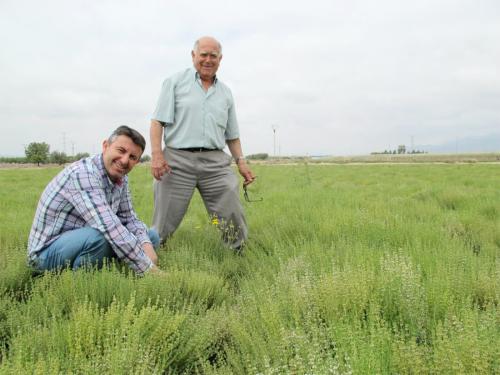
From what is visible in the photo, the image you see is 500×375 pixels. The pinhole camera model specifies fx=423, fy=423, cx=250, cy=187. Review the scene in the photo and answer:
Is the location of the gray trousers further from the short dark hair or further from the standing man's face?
the short dark hair

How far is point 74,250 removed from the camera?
2.82 m

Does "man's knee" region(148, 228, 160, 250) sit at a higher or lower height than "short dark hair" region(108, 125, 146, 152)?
lower

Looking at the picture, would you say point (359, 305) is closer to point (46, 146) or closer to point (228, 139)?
point (228, 139)

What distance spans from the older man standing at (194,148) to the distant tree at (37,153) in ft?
302

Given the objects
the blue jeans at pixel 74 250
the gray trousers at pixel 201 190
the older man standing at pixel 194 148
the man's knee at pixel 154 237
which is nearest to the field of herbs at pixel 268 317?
the blue jeans at pixel 74 250

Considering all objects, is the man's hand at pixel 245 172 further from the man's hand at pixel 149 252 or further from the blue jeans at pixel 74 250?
the blue jeans at pixel 74 250

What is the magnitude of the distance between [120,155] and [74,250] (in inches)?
27.6

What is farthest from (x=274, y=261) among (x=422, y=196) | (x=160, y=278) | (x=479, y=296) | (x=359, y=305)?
(x=422, y=196)

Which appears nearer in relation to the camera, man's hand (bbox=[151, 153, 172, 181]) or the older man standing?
man's hand (bbox=[151, 153, 172, 181])

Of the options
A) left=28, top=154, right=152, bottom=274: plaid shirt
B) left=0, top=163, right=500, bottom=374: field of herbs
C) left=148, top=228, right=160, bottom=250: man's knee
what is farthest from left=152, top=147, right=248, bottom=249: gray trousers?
left=28, top=154, right=152, bottom=274: plaid shirt

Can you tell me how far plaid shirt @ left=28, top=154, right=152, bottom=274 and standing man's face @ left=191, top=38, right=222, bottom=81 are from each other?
4.42 feet

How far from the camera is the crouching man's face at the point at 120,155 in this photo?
9.39ft

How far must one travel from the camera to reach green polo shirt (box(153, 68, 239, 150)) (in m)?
3.84

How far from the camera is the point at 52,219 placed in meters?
2.94
